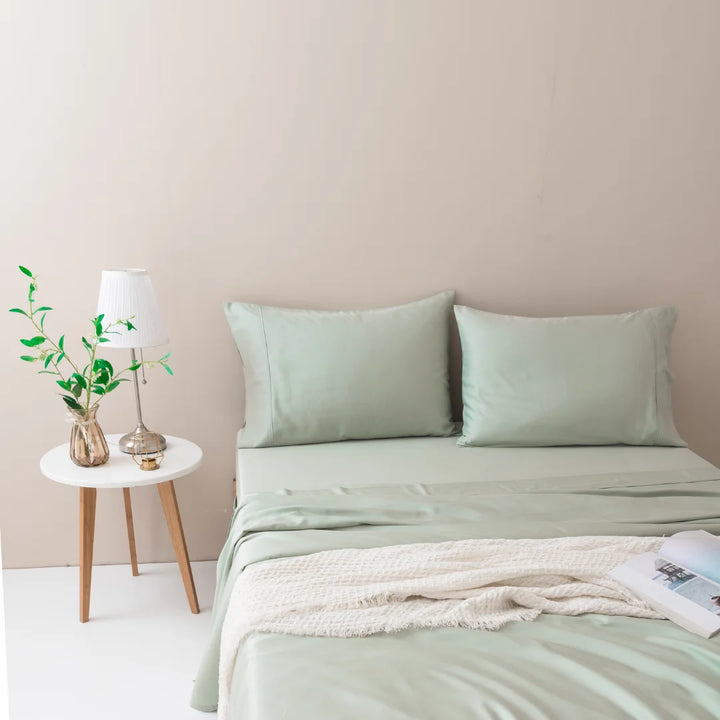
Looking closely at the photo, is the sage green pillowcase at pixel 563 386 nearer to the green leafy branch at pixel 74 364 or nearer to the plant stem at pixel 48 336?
the green leafy branch at pixel 74 364

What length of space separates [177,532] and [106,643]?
1.21 ft

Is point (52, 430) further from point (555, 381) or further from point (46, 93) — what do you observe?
point (555, 381)

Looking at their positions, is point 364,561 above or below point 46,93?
below

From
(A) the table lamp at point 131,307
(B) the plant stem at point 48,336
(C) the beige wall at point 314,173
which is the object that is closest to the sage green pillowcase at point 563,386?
(C) the beige wall at point 314,173

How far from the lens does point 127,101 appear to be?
2.41 meters

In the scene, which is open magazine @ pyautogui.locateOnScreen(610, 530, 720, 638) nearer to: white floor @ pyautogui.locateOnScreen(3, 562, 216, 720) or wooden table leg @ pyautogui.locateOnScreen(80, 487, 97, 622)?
white floor @ pyautogui.locateOnScreen(3, 562, 216, 720)

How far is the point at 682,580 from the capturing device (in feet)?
5.25

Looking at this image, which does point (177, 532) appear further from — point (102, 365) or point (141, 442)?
point (102, 365)

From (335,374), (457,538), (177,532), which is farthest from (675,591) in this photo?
(177,532)

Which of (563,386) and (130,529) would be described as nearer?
(563,386)

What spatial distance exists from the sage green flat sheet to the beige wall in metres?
0.93

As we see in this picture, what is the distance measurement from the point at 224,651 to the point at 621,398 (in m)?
1.47

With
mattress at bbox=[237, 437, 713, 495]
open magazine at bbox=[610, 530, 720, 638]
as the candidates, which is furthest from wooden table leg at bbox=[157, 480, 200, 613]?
open magazine at bbox=[610, 530, 720, 638]

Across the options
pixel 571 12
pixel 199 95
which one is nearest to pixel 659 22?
pixel 571 12
